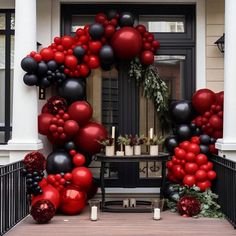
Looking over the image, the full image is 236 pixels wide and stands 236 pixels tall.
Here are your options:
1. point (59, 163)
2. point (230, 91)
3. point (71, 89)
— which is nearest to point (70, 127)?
point (59, 163)

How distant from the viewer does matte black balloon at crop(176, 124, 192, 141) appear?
829cm

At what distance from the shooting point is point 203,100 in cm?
824

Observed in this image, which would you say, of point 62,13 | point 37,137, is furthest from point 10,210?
point 62,13

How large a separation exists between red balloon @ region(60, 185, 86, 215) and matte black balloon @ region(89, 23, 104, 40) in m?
2.37

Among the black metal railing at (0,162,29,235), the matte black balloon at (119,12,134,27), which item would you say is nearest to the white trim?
the matte black balloon at (119,12,134,27)

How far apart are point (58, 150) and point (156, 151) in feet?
5.06

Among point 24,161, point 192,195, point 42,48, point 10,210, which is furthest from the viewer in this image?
point 42,48

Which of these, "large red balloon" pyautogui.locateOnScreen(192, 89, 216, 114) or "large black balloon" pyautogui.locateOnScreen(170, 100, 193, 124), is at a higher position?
"large red balloon" pyautogui.locateOnScreen(192, 89, 216, 114)

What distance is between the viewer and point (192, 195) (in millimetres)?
7652

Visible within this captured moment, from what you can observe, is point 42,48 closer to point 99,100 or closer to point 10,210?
point 99,100

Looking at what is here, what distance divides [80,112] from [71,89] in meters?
0.42

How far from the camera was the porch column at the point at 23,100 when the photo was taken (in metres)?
7.81

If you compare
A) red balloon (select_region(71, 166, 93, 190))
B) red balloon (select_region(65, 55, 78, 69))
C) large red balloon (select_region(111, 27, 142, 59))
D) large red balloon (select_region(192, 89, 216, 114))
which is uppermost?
large red balloon (select_region(111, 27, 142, 59))

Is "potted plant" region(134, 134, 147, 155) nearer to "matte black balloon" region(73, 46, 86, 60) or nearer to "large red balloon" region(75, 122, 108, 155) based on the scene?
"large red balloon" region(75, 122, 108, 155)
